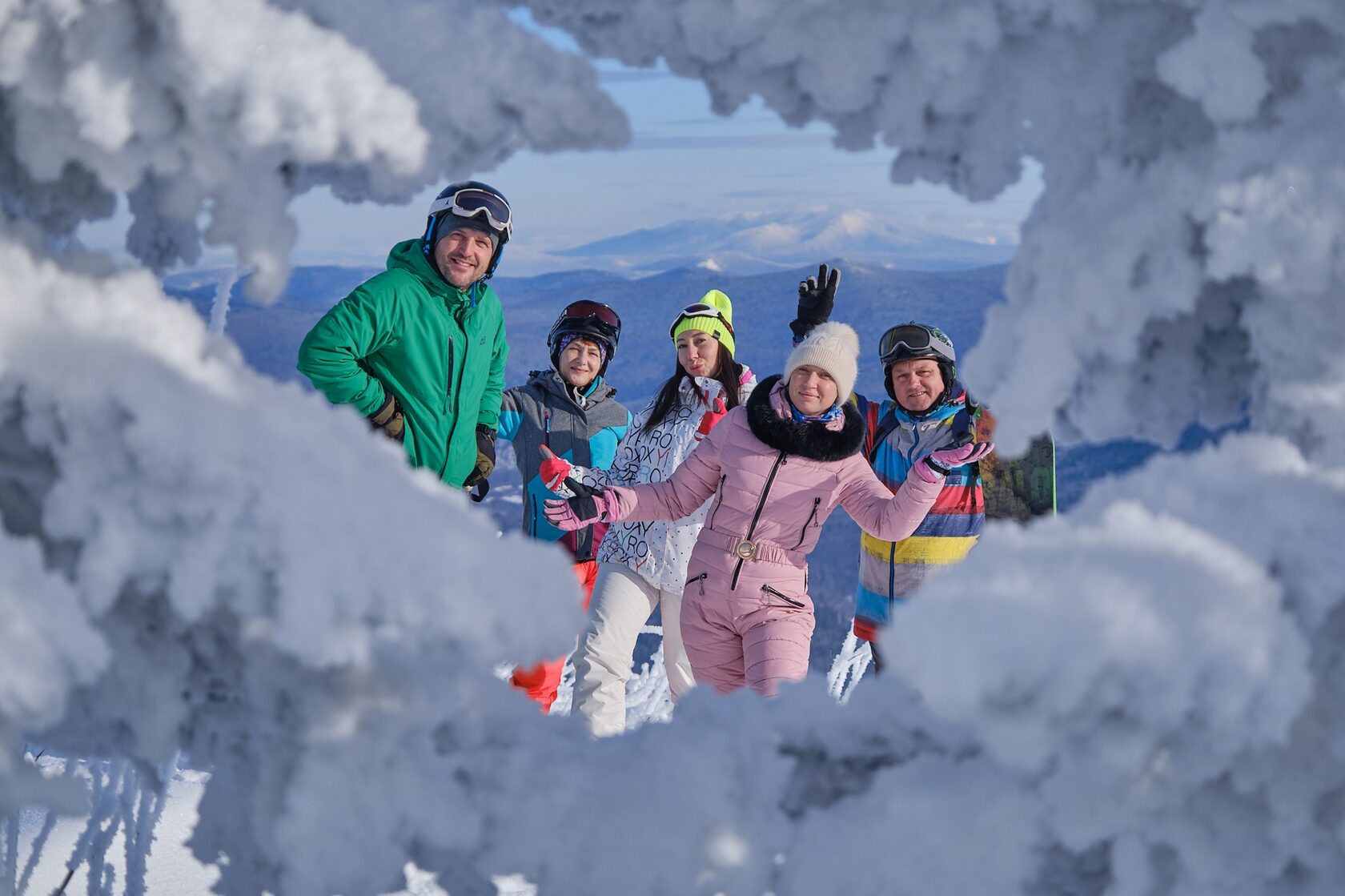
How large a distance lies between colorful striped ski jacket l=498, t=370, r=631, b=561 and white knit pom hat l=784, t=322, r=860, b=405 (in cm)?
144

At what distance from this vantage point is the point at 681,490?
12.5ft

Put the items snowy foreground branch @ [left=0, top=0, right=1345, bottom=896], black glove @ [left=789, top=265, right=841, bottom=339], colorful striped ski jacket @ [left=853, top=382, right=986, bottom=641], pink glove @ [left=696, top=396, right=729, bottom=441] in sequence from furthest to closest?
black glove @ [left=789, top=265, right=841, bottom=339]
pink glove @ [left=696, top=396, right=729, bottom=441]
colorful striped ski jacket @ [left=853, top=382, right=986, bottom=641]
snowy foreground branch @ [left=0, top=0, right=1345, bottom=896]

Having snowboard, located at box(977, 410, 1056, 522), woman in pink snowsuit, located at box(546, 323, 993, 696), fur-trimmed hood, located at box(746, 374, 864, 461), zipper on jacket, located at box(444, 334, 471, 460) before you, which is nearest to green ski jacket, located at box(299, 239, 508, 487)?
zipper on jacket, located at box(444, 334, 471, 460)

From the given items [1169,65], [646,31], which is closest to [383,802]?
[646,31]

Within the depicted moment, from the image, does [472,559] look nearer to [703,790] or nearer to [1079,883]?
[703,790]

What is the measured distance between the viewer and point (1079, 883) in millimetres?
1448

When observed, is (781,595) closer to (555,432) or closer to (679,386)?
(679,386)

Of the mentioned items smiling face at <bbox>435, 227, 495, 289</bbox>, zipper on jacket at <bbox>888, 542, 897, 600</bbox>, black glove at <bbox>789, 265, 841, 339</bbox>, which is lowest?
zipper on jacket at <bbox>888, 542, 897, 600</bbox>

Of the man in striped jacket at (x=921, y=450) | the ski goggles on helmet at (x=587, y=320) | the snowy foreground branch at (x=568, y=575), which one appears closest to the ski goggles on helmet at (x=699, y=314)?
the ski goggles on helmet at (x=587, y=320)

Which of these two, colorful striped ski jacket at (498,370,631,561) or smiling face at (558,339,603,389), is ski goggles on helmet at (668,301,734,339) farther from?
colorful striped ski jacket at (498,370,631,561)

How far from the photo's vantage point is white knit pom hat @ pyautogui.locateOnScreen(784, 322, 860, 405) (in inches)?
143

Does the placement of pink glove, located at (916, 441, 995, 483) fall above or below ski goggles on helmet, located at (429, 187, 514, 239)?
below

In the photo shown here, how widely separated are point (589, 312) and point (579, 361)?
254 mm

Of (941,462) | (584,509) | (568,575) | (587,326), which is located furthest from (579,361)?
(568,575)
